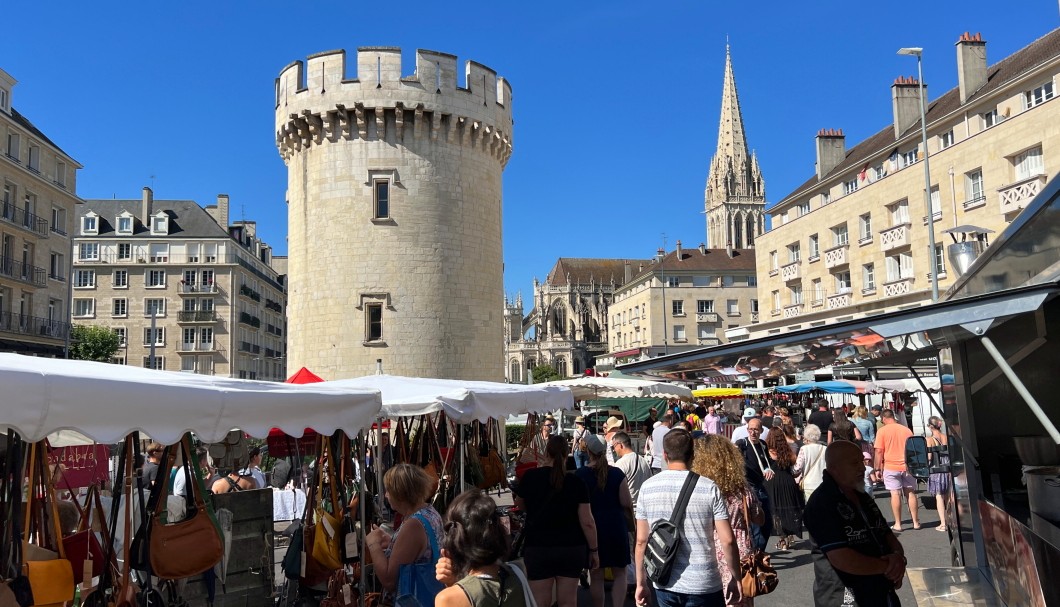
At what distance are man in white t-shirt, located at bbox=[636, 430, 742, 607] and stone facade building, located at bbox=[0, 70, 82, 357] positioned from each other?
34.6 meters

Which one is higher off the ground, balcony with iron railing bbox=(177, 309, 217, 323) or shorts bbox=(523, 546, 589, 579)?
balcony with iron railing bbox=(177, 309, 217, 323)

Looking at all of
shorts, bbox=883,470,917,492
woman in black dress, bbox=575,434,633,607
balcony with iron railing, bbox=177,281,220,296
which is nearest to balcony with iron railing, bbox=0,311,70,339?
balcony with iron railing, bbox=177,281,220,296

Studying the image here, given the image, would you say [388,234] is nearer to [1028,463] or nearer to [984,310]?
[1028,463]

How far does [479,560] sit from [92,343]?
46914mm

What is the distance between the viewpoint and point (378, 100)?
1998 centimetres

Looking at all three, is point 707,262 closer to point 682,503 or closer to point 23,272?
point 23,272

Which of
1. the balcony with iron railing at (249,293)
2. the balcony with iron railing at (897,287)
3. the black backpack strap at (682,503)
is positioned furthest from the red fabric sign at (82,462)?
the balcony with iron railing at (249,293)

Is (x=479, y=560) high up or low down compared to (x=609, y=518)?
up

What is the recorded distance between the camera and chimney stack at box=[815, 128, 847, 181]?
127 feet

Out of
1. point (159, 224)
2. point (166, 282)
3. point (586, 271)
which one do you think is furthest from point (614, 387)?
point (586, 271)

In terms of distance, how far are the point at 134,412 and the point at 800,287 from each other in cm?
3745

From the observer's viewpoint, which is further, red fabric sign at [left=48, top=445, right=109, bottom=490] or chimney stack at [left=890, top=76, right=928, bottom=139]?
chimney stack at [left=890, top=76, right=928, bottom=139]

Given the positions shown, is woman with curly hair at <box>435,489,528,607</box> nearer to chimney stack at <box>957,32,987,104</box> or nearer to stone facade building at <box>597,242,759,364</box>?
chimney stack at <box>957,32,987,104</box>

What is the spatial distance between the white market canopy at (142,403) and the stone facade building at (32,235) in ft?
107
